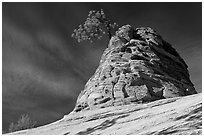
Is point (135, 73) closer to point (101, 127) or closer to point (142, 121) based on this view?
Result: point (101, 127)

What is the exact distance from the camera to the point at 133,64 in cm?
2652

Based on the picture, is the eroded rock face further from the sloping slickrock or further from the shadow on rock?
the shadow on rock

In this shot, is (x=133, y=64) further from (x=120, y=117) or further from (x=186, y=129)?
(x=186, y=129)

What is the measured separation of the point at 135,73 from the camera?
2517cm

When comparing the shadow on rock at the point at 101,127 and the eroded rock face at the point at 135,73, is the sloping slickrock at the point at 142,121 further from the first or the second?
the eroded rock face at the point at 135,73

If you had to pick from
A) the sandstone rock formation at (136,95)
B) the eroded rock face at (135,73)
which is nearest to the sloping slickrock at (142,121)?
the sandstone rock formation at (136,95)

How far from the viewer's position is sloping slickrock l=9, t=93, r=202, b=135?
13.7m

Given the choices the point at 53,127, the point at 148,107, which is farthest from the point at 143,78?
the point at 53,127

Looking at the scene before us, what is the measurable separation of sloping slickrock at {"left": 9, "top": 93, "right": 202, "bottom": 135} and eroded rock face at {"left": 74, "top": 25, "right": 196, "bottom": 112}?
15.6ft

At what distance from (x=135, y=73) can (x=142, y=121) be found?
1017cm

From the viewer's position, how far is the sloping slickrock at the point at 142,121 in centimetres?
1367

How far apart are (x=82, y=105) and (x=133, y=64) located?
16.3 ft

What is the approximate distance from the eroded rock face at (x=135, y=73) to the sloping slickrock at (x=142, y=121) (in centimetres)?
475

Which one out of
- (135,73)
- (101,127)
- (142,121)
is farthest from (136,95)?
(142,121)
